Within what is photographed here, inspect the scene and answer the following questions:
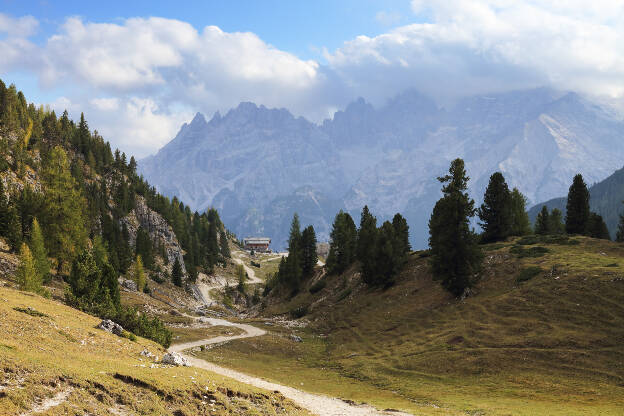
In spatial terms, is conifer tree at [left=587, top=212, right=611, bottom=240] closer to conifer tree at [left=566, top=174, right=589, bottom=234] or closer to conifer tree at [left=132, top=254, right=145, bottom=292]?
conifer tree at [left=566, top=174, right=589, bottom=234]

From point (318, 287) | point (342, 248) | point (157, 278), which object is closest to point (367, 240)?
point (342, 248)

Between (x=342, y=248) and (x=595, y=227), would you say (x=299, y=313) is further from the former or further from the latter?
(x=595, y=227)

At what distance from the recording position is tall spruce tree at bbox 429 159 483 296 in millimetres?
69375

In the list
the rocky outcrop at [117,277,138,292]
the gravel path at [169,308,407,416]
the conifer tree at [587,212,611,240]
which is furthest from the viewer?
the rocky outcrop at [117,277,138,292]

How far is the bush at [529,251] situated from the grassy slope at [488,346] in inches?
57.1

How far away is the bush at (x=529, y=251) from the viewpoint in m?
72.8

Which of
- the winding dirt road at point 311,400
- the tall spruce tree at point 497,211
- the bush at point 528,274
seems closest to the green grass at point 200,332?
the winding dirt road at point 311,400

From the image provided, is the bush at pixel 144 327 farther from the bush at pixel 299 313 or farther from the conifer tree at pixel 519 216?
the conifer tree at pixel 519 216

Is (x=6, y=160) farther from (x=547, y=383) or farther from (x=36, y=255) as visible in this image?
(x=547, y=383)

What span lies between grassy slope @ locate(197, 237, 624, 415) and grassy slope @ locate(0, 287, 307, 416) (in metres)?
15.3

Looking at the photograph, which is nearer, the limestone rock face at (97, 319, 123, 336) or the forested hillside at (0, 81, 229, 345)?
the limestone rock face at (97, 319, 123, 336)

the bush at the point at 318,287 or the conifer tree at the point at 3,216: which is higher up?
the conifer tree at the point at 3,216

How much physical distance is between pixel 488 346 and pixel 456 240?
2412 centimetres

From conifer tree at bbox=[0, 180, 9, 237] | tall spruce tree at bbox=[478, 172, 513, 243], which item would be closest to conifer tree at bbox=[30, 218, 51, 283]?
conifer tree at bbox=[0, 180, 9, 237]
